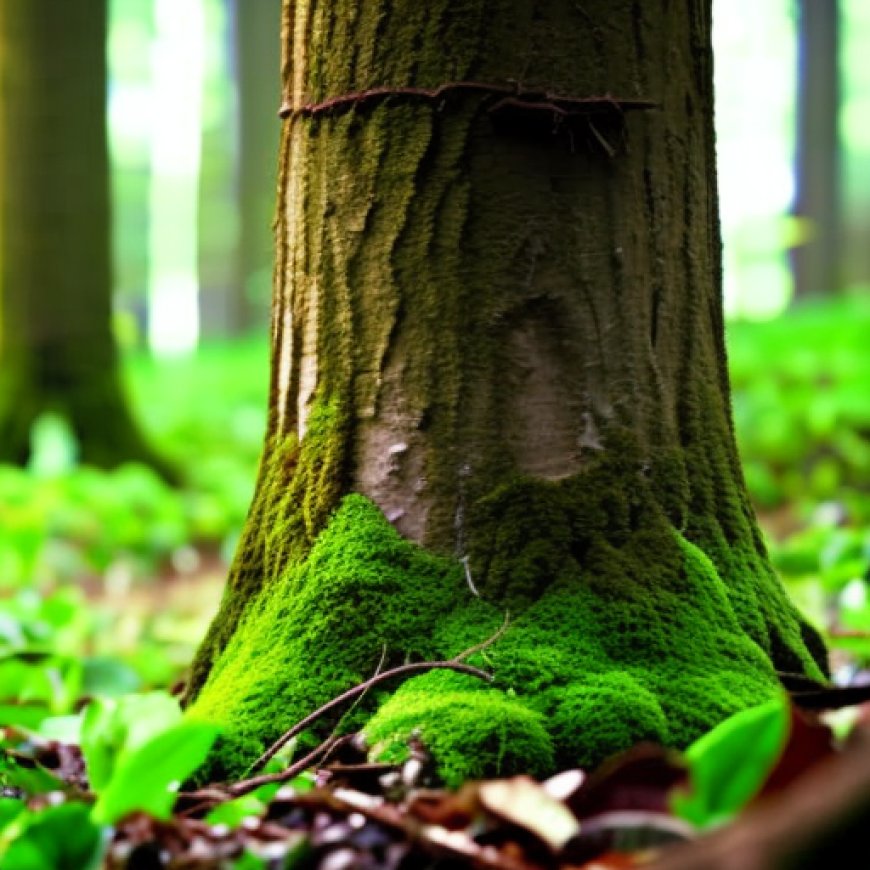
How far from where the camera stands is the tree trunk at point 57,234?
7.25m

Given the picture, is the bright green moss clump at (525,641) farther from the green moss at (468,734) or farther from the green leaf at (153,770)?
the green leaf at (153,770)

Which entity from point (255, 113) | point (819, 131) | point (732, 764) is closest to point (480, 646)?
point (732, 764)

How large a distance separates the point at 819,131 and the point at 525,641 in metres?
17.5

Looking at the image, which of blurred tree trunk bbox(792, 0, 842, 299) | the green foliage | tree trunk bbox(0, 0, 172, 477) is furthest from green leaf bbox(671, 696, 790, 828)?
blurred tree trunk bbox(792, 0, 842, 299)

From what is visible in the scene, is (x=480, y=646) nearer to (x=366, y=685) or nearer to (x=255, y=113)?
(x=366, y=685)

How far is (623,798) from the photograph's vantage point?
1329 millimetres

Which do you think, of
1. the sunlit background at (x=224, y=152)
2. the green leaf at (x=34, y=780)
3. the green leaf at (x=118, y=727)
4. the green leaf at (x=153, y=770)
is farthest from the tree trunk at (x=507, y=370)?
the sunlit background at (x=224, y=152)

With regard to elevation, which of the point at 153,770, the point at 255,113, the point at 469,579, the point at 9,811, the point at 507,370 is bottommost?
the point at 9,811

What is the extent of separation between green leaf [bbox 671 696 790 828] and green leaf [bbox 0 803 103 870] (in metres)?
0.63

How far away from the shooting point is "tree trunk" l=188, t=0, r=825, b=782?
1.91 meters

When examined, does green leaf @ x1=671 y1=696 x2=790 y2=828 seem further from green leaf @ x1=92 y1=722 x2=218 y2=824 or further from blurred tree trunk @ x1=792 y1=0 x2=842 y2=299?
blurred tree trunk @ x1=792 y1=0 x2=842 y2=299

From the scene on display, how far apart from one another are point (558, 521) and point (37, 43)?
21.1 feet

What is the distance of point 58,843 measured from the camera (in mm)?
1262

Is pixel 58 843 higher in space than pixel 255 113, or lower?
lower
